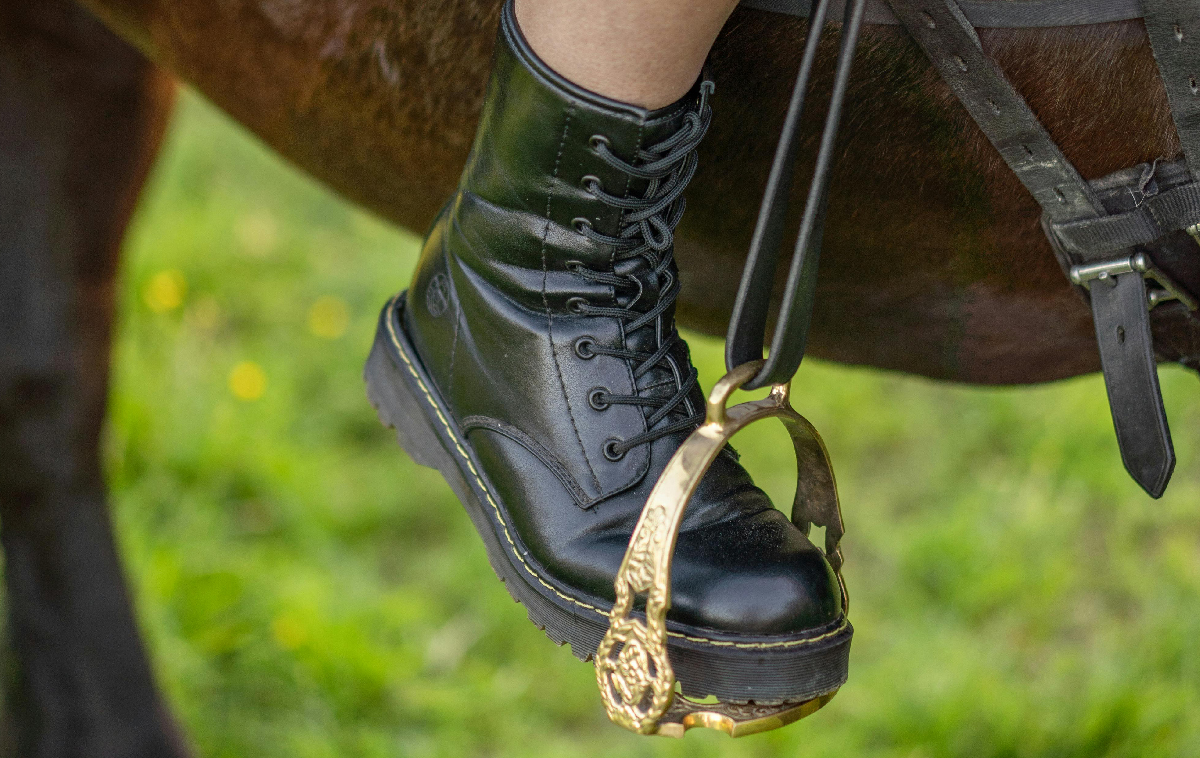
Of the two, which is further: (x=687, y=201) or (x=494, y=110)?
(x=687, y=201)

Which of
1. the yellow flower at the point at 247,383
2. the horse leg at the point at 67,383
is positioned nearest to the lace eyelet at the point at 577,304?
the horse leg at the point at 67,383

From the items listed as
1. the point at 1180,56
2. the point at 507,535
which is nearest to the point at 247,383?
the point at 507,535

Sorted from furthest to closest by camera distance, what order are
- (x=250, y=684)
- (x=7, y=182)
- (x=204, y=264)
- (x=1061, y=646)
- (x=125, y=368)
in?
(x=204, y=264) → (x=125, y=368) → (x=1061, y=646) → (x=250, y=684) → (x=7, y=182)

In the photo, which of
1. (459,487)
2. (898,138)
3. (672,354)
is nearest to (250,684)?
(459,487)

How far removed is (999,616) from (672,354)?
1.47 meters

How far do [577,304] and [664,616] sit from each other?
0.27m

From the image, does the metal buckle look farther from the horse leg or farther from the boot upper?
the horse leg

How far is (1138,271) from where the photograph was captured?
86 cm

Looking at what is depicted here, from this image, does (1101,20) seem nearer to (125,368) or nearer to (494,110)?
(494,110)

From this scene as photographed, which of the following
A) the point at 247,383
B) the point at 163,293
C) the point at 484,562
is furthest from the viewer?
the point at 163,293

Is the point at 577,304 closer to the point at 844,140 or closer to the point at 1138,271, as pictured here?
the point at 844,140

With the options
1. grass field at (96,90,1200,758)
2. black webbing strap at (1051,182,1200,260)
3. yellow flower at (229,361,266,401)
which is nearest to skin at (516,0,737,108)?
black webbing strap at (1051,182,1200,260)

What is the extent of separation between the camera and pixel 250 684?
1851 mm

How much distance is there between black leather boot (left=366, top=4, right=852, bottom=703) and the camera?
78cm
